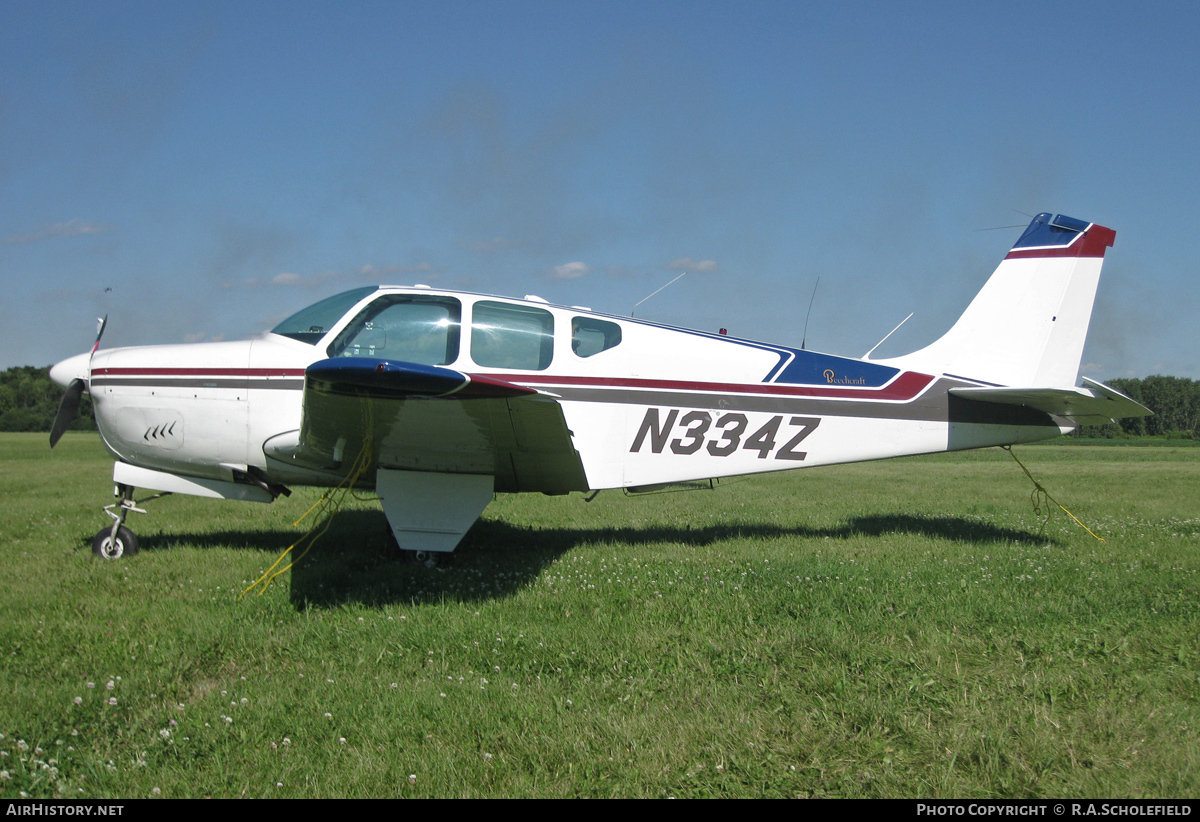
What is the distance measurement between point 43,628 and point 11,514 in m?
6.48

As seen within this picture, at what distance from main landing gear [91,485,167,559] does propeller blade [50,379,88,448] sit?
68 cm

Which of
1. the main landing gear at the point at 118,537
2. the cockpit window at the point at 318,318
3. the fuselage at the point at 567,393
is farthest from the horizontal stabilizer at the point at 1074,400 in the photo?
the main landing gear at the point at 118,537

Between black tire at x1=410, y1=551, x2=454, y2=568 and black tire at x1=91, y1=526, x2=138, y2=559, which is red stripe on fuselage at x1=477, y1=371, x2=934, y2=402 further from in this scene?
black tire at x1=91, y1=526, x2=138, y2=559

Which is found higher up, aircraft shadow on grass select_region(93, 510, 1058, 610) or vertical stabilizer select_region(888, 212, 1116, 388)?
vertical stabilizer select_region(888, 212, 1116, 388)

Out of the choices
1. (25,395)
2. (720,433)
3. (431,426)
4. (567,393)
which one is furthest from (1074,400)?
(25,395)

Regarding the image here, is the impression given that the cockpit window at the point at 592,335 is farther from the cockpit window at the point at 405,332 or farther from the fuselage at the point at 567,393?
the cockpit window at the point at 405,332

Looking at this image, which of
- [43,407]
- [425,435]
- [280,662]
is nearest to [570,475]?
[425,435]

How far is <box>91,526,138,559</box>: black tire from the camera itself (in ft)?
19.8

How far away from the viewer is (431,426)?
482 centimetres

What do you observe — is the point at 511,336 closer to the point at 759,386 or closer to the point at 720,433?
the point at 720,433

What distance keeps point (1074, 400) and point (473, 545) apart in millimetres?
5639

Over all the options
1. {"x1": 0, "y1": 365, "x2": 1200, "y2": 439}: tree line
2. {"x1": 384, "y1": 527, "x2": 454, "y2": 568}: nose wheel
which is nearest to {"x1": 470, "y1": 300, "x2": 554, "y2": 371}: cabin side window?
{"x1": 384, "y1": 527, "x2": 454, "y2": 568}: nose wheel
